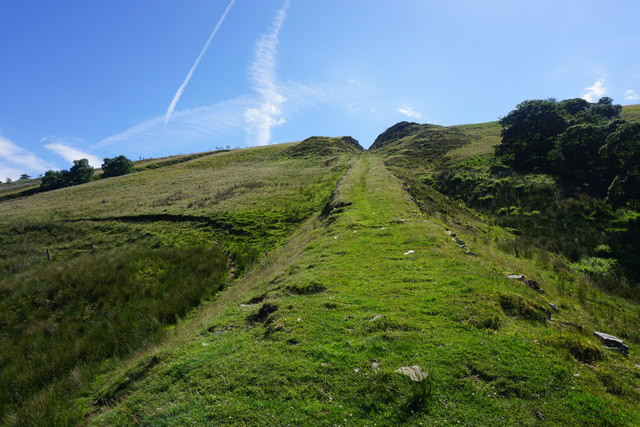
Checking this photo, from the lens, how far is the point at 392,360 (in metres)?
5.73

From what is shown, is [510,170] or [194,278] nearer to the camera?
[194,278]

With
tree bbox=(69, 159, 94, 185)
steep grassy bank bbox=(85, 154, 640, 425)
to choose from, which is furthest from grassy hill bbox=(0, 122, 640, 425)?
tree bbox=(69, 159, 94, 185)

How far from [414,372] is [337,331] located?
2313mm

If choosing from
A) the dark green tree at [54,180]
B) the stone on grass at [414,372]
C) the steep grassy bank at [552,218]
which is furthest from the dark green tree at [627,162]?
the dark green tree at [54,180]

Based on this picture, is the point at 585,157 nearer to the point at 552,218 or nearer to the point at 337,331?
the point at 552,218

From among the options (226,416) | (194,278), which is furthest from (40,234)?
(226,416)

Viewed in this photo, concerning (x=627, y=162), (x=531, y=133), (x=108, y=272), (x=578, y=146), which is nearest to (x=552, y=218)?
(x=627, y=162)

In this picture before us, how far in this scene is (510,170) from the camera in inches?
1515

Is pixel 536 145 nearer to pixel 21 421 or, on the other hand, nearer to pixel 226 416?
pixel 226 416

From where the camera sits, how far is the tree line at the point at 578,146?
21078 mm

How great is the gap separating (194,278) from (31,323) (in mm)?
8187

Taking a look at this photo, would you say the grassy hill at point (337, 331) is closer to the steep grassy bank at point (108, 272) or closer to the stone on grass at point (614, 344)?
the steep grassy bank at point (108, 272)

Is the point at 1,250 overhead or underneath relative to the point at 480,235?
overhead

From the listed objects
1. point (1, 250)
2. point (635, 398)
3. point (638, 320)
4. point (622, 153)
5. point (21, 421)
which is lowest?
point (638, 320)
